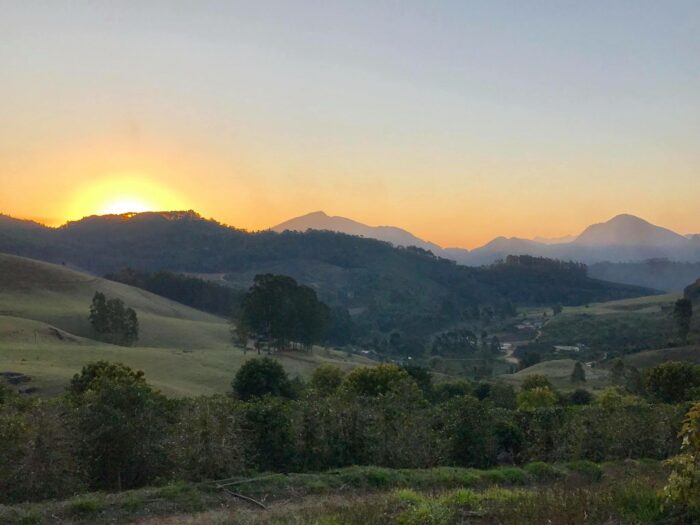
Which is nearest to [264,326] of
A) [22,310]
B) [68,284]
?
[22,310]

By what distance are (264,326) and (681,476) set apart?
193 ft

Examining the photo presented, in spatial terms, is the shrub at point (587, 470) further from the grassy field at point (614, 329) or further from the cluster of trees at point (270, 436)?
the grassy field at point (614, 329)

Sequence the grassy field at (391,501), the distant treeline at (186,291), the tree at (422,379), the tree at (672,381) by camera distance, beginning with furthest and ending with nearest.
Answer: the distant treeline at (186,291), the tree at (422,379), the tree at (672,381), the grassy field at (391,501)

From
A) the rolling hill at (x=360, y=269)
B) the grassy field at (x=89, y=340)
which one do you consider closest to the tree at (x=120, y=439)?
the grassy field at (x=89, y=340)

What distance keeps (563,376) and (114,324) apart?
43.2 metres

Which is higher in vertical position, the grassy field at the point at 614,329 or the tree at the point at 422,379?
the tree at the point at 422,379

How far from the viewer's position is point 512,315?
13475cm

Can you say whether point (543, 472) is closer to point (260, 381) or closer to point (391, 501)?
point (391, 501)

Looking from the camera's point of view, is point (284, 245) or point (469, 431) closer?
point (469, 431)

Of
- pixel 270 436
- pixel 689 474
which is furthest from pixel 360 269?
pixel 689 474

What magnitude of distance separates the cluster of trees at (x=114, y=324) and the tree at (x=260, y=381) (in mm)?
30154

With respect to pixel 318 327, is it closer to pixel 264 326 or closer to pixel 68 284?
pixel 264 326

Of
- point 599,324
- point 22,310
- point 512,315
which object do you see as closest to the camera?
point 22,310

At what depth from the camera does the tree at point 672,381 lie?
85.1 feet
